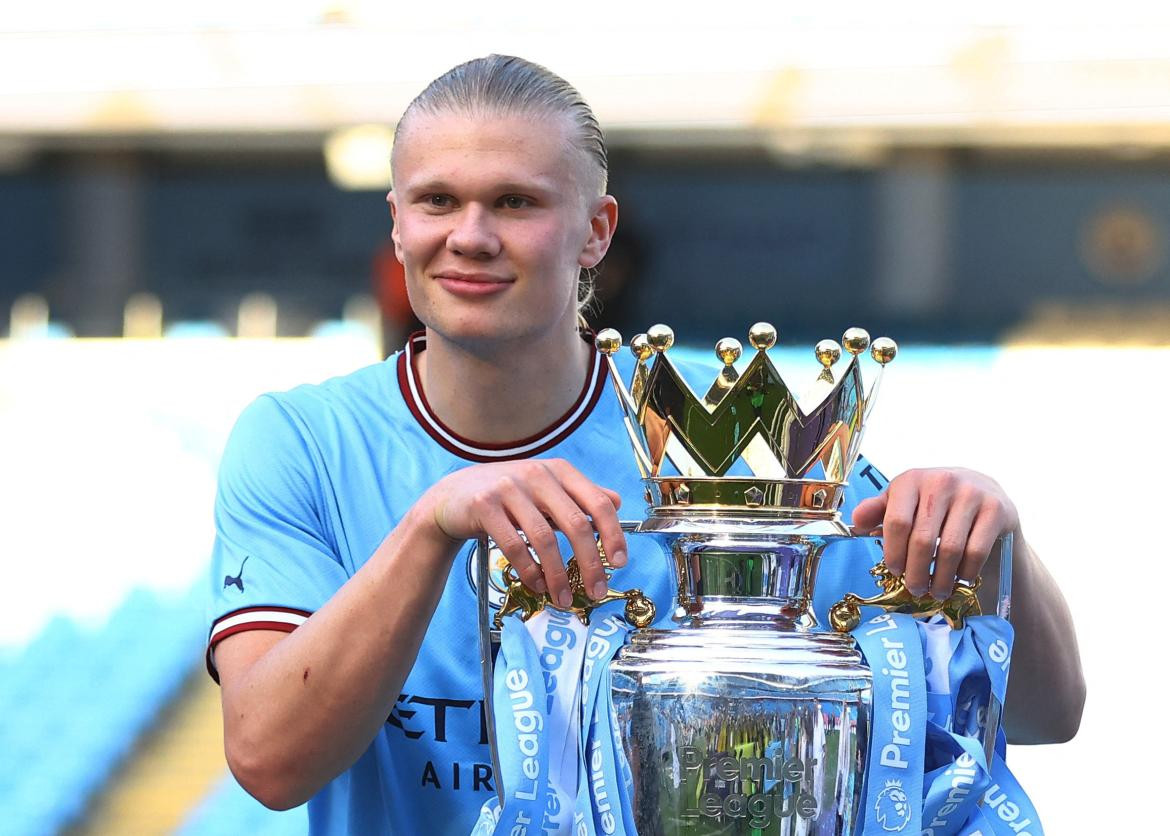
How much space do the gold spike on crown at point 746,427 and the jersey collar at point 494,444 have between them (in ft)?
1.00

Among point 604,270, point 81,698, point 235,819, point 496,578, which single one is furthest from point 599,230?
point 81,698

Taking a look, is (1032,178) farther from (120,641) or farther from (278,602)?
(278,602)

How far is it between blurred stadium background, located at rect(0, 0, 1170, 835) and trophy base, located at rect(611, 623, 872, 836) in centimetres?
327

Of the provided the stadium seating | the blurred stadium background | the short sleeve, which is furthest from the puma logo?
the stadium seating

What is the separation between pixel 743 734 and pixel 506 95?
21.0 inches

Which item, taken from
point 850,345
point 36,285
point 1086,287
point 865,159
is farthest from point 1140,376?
point 850,345

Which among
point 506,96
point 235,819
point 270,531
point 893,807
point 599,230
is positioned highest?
point 506,96

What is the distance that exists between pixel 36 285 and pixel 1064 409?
4091 mm


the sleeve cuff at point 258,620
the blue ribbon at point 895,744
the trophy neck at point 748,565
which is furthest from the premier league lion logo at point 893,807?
the sleeve cuff at point 258,620

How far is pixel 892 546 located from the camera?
103 centimetres

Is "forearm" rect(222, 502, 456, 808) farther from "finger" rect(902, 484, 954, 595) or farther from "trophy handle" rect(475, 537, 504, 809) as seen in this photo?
"finger" rect(902, 484, 954, 595)

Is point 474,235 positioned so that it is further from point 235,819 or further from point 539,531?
point 235,819

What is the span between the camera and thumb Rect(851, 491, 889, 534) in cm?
105

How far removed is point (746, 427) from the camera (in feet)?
3.49
